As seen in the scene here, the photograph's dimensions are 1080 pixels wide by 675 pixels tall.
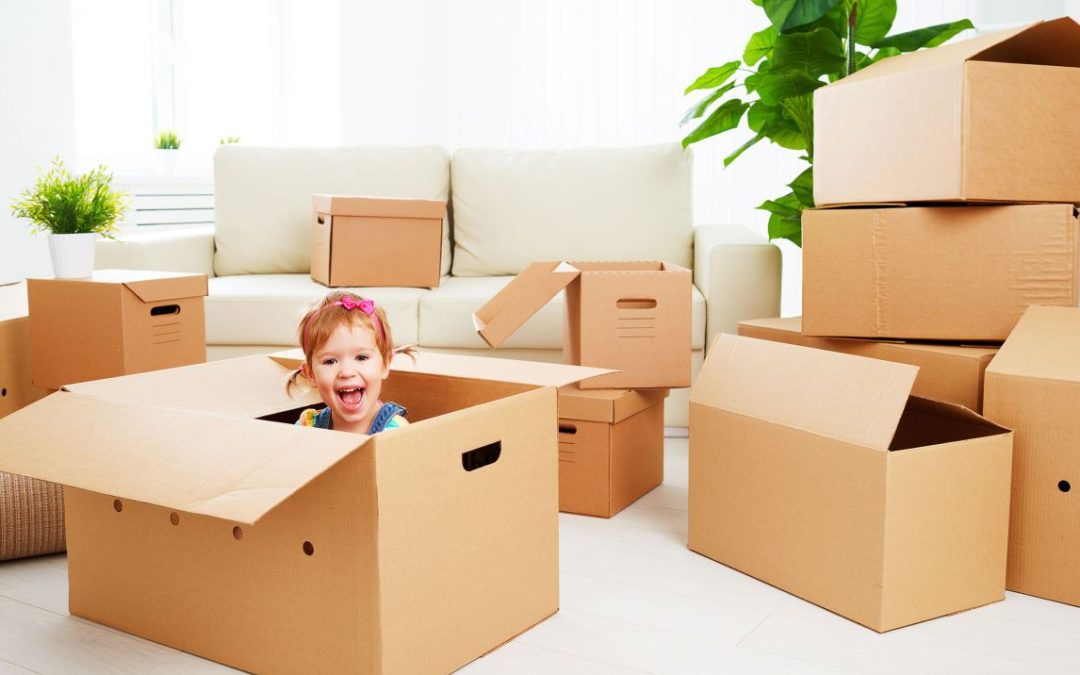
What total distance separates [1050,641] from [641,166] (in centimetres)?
198

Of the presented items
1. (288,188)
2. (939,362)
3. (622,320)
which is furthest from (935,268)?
(288,188)

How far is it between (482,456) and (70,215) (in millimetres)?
1231

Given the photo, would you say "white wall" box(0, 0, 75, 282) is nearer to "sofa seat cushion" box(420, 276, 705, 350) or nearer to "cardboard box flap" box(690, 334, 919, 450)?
"sofa seat cushion" box(420, 276, 705, 350)

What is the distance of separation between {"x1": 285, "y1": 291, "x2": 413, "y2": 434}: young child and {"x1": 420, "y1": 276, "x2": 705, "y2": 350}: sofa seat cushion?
3.47ft

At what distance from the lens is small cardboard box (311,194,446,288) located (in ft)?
9.50

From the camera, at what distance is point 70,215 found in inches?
86.5

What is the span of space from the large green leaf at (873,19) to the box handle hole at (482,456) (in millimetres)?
1527

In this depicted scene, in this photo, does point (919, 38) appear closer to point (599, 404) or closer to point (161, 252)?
point (599, 404)

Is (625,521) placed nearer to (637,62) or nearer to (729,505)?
(729,505)

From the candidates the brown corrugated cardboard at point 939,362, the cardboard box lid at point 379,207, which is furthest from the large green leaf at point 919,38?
the cardboard box lid at point 379,207

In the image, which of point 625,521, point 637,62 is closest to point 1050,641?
point 625,521

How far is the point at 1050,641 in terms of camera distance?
1488 millimetres

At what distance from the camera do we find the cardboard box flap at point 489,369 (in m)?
1.56

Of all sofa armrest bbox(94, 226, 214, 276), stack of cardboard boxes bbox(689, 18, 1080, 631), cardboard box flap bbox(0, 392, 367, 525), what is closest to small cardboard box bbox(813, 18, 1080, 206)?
stack of cardboard boxes bbox(689, 18, 1080, 631)
